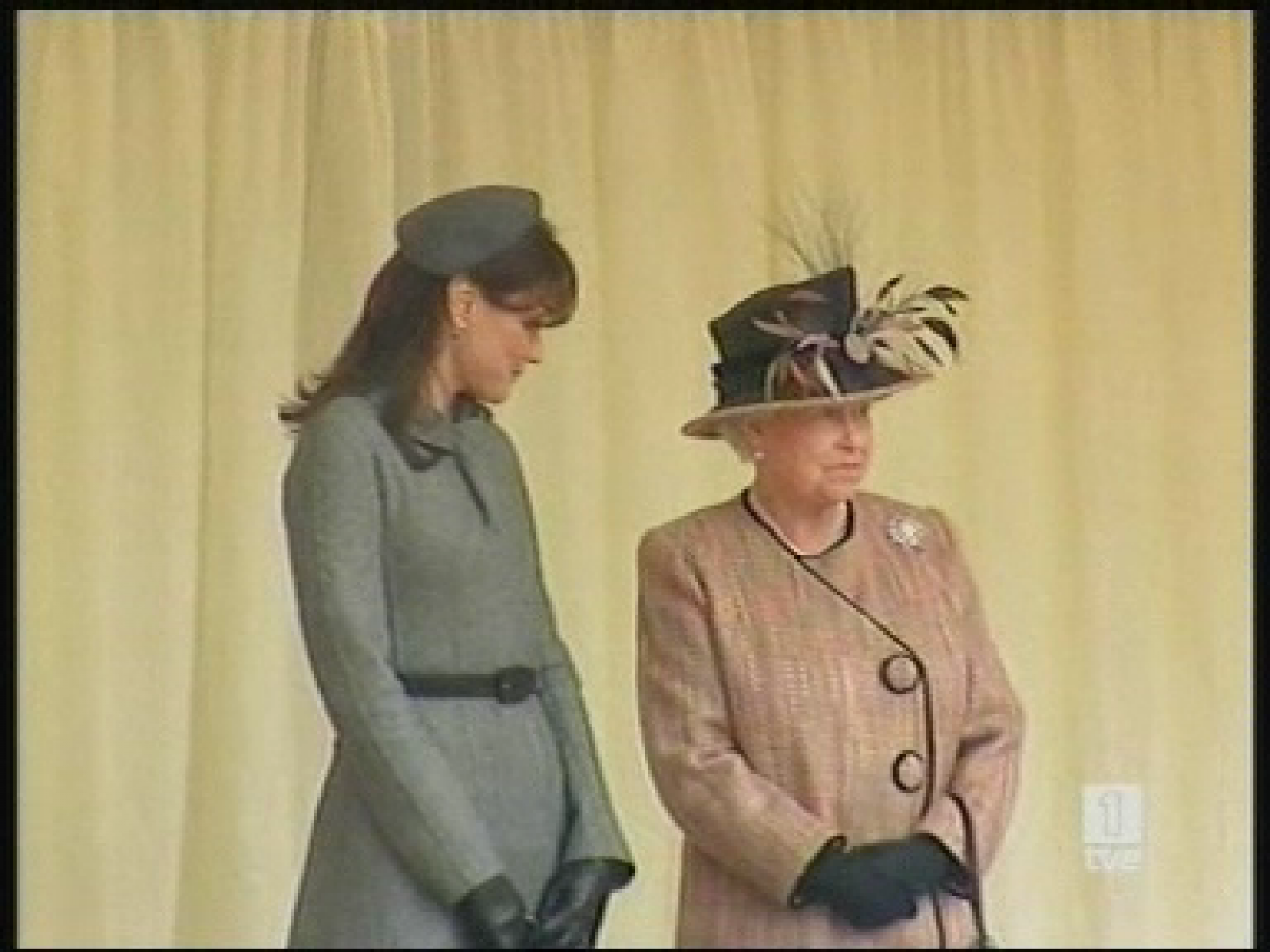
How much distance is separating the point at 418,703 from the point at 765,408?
34 cm

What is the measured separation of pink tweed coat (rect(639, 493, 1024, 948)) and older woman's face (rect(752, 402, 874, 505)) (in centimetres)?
3

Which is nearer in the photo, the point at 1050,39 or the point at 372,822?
the point at 372,822

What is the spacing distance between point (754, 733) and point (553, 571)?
19cm

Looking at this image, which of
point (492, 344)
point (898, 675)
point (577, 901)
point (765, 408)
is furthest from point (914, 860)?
point (492, 344)

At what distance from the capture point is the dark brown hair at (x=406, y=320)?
2004mm

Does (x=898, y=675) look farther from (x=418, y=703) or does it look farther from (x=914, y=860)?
(x=418, y=703)

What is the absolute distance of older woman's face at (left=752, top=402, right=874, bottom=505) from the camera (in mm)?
2029

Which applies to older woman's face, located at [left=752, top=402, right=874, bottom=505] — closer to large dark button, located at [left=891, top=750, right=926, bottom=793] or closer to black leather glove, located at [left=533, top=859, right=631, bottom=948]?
large dark button, located at [left=891, top=750, right=926, bottom=793]

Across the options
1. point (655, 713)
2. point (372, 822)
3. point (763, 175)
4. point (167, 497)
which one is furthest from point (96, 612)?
point (763, 175)

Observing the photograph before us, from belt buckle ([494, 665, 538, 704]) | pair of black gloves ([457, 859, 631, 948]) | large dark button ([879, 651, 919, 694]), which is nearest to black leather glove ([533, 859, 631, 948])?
pair of black gloves ([457, 859, 631, 948])

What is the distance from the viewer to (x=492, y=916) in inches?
76.7

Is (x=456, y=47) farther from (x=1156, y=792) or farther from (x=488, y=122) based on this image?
(x=1156, y=792)

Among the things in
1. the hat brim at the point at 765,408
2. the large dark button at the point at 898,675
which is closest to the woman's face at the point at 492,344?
the hat brim at the point at 765,408

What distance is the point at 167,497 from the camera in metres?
2.00
